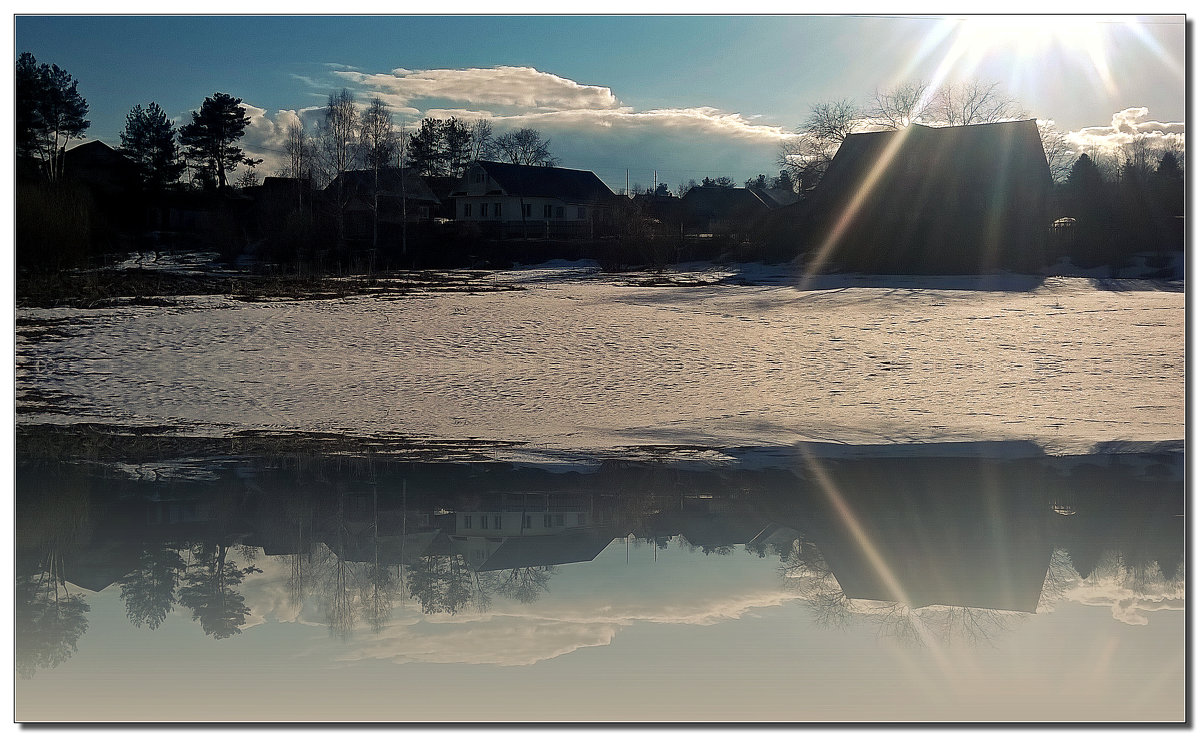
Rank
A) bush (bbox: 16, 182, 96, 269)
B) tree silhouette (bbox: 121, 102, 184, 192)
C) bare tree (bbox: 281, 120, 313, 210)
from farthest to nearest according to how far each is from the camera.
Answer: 1. bare tree (bbox: 281, 120, 313, 210)
2. tree silhouette (bbox: 121, 102, 184, 192)
3. bush (bbox: 16, 182, 96, 269)

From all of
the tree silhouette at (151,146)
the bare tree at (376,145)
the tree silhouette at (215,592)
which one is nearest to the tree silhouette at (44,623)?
the tree silhouette at (215,592)

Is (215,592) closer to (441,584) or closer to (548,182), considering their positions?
(441,584)

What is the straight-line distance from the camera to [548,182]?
4538cm

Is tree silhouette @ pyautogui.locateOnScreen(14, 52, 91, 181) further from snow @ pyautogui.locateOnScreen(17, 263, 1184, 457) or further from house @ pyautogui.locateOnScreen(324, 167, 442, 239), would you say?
house @ pyautogui.locateOnScreen(324, 167, 442, 239)

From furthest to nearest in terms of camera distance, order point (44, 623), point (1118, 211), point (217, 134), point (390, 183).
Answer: point (390, 183)
point (1118, 211)
point (217, 134)
point (44, 623)

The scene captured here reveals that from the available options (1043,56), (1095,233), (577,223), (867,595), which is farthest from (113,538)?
(577,223)

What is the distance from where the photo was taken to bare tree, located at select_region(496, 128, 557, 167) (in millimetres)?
39844

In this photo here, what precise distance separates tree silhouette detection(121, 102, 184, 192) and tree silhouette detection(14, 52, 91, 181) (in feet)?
2.02

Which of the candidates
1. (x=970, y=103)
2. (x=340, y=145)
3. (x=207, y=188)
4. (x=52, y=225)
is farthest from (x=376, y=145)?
(x=970, y=103)

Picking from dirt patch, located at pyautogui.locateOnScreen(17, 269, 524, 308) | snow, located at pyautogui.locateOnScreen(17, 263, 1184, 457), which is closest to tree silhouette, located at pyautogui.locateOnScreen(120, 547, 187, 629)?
snow, located at pyautogui.locateOnScreen(17, 263, 1184, 457)

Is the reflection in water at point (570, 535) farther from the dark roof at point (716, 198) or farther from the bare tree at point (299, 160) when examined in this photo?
the dark roof at point (716, 198)

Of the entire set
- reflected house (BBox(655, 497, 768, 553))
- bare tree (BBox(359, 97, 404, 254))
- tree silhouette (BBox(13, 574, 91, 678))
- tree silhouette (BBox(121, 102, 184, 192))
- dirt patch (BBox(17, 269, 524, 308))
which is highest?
bare tree (BBox(359, 97, 404, 254))

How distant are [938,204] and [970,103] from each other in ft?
37.8

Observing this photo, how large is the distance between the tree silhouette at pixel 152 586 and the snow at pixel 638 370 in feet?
8.10
